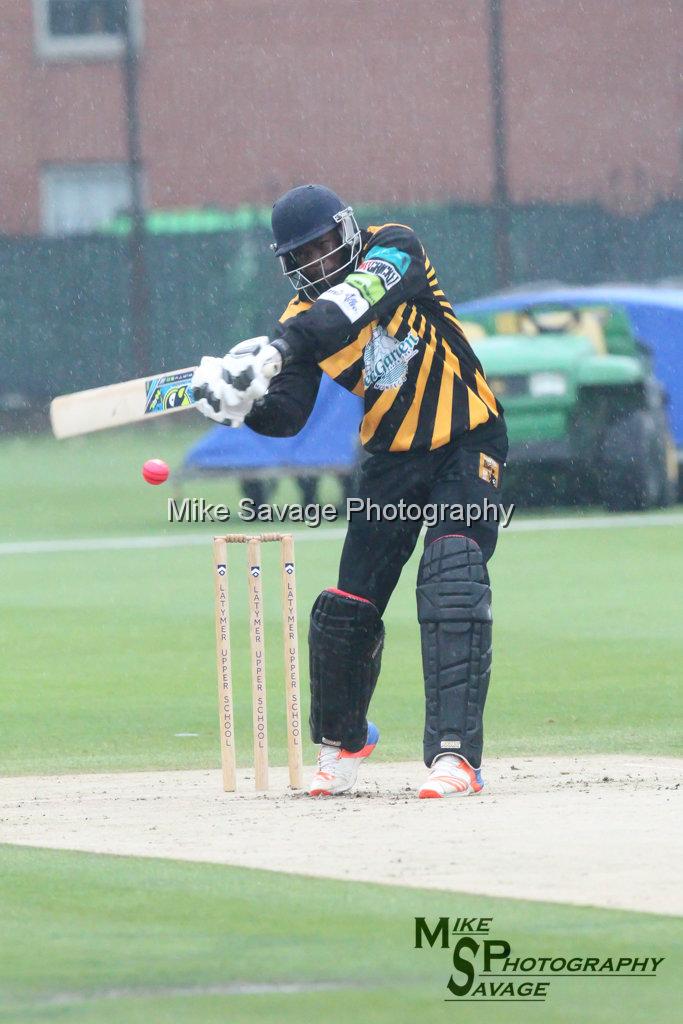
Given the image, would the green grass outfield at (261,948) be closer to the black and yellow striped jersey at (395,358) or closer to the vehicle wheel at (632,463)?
the black and yellow striped jersey at (395,358)

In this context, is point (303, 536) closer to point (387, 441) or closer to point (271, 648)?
point (271, 648)

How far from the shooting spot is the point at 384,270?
6941 mm

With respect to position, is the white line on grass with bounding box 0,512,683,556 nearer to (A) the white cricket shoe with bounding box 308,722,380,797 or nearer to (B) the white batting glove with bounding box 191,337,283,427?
(A) the white cricket shoe with bounding box 308,722,380,797

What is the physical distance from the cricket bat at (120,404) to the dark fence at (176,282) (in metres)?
21.6

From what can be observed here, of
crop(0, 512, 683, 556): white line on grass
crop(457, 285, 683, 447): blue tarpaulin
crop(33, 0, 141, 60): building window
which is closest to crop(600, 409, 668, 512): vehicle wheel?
crop(0, 512, 683, 556): white line on grass

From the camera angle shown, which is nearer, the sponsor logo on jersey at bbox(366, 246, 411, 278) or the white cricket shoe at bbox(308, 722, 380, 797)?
the sponsor logo on jersey at bbox(366, 246, 411, 278)

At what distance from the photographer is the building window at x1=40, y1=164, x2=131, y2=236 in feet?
111

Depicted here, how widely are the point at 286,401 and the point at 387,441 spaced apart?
0.36 m

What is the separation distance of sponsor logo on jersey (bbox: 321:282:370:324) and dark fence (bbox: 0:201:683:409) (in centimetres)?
2177

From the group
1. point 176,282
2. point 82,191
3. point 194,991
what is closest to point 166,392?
point 194,991

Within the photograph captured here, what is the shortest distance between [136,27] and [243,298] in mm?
7024

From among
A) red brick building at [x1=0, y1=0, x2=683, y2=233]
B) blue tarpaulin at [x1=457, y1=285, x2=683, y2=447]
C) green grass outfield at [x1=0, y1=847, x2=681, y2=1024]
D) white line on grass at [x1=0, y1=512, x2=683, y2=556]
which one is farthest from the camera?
red brick building at [x1=0, y1=0, x2=683, y2=233]

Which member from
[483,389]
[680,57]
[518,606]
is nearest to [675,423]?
[518,606]

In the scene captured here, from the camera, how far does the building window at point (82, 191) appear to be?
111 ft
